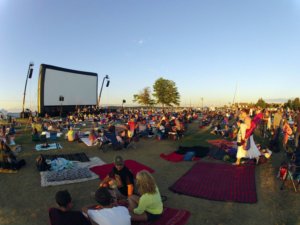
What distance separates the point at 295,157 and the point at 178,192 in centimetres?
299

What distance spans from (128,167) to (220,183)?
9.08ft

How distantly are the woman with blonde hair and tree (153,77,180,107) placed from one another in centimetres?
4653

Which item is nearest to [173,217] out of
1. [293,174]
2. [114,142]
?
[293,174]

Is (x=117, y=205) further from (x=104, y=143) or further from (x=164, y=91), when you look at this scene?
(x=164, y=91)

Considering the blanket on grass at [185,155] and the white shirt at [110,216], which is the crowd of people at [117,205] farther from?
the blanket on grass at [185,155]

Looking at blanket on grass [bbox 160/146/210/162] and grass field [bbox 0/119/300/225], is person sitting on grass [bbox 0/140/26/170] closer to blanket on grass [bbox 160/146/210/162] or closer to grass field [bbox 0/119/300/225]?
grass field [bbox 0/119/300/225]

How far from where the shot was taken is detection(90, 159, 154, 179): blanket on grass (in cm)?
622

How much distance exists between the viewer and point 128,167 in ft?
22.4

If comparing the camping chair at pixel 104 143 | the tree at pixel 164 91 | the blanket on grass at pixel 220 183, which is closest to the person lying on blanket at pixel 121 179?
the blanket on grass at pixel 220 183

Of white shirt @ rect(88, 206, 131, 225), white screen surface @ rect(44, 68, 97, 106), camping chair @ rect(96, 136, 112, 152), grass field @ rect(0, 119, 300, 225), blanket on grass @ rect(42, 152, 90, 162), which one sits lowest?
grass field @ rect(0, 119, 300, 225)

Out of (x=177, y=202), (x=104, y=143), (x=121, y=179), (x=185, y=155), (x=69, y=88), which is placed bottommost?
(x=177, y=202)

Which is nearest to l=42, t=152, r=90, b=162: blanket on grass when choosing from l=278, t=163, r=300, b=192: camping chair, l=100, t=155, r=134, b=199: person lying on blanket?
l=100, t=155, r=134, b=199: person lying on blanket

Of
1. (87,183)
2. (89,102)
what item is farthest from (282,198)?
(89,102)

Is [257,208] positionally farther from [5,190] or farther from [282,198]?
[5,190]
